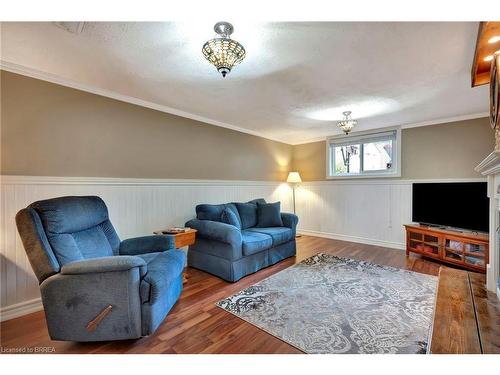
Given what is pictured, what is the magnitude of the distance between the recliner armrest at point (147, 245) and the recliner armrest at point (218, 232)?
584 mm

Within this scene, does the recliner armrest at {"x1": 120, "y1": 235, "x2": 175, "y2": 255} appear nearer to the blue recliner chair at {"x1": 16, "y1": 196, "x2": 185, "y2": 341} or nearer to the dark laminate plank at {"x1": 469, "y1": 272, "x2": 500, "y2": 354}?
the blue recliner chair at {"x1": 16, "y1": 196, "x2": 185, "y2": 341}

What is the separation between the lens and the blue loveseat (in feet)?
8.42

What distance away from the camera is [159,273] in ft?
5.32

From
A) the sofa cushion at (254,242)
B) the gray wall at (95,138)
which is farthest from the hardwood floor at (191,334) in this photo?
the gray wall at (95,138)

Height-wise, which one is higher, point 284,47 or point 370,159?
point 284,47

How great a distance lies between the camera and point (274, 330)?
66.3 inches

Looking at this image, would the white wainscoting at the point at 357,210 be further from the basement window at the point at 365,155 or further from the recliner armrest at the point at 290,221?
the recliner armrest at the point at 290,221

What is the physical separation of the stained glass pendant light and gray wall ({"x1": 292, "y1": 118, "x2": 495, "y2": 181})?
373 centimetres

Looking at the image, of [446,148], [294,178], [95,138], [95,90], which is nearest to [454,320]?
[446,148]

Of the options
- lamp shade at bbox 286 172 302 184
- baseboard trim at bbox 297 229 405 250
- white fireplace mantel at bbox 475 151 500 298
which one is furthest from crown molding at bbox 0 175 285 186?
white fireplace mantel at bbox 475 151 500 298

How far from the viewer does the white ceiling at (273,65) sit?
1498mm
